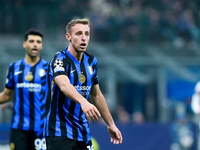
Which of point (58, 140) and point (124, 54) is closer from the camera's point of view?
point (58, 140)

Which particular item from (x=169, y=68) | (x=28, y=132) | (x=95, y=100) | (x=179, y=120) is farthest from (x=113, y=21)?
(x=95, y=100)

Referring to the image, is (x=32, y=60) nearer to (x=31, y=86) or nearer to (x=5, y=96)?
(x=31, y=86)

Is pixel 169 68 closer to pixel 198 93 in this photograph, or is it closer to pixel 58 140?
pixel 198 93

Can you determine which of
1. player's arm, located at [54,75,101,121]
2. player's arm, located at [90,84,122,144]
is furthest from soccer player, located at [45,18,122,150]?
player's arm, located at [90,84,122,144]

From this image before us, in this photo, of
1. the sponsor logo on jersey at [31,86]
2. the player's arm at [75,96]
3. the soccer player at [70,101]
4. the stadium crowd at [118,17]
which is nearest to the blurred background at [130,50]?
the stadium crowd at [118,17]

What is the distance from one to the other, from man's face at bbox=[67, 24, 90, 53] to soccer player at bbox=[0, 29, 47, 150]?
78.7 inches

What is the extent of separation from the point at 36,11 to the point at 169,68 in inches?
192

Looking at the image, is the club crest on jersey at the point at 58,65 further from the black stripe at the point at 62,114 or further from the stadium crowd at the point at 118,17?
the stadium crowd at the point at 118,17

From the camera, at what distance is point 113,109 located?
13.7m

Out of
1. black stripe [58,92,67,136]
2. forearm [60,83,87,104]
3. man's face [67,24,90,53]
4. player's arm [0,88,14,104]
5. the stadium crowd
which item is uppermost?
the stadium crowd

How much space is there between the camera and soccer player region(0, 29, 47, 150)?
6344 mm

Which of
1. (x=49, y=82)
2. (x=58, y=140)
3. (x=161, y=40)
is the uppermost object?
(x=161, y=40)

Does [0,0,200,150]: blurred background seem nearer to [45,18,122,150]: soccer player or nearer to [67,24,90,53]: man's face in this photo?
[45,18,122,150]: soccer player

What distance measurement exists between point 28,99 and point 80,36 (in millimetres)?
2152
